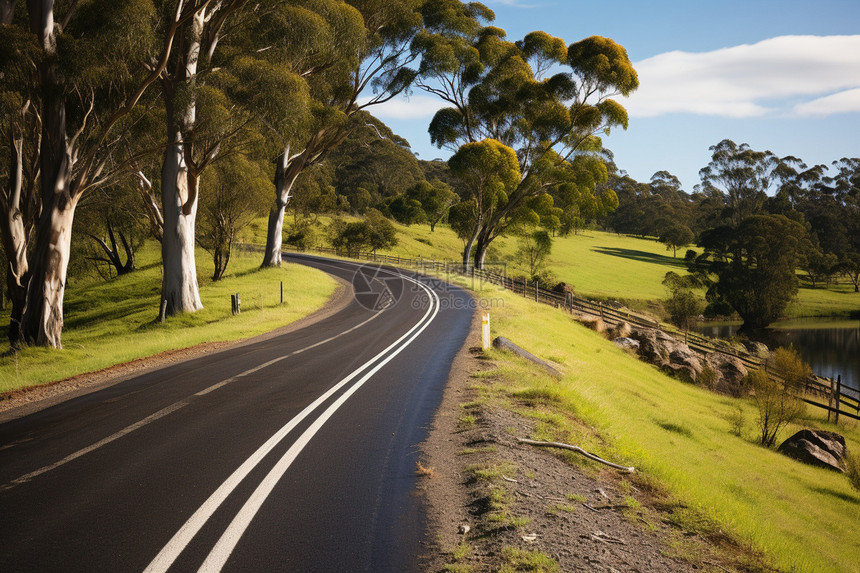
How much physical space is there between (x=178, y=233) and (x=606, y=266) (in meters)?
64.3

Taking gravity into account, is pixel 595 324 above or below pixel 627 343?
above

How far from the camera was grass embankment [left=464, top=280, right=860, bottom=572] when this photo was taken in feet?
22.1

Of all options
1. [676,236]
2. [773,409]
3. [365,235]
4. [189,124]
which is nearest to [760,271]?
[676,236]

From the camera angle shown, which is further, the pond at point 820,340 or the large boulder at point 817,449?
the pond at point 820,340

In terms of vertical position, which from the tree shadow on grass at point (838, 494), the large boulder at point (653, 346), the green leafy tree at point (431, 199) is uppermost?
the green leafy tree at point (431, 199)

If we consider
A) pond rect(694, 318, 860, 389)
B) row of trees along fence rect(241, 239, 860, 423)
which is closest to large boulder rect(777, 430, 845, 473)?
row of trees along fence rect(241, 239, 860, 423)

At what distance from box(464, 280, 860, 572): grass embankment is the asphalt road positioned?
7.36ft

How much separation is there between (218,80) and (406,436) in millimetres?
18487

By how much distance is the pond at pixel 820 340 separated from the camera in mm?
38969

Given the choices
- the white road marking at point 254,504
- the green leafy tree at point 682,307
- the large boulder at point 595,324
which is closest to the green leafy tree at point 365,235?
the green leafy tree at point 682,307

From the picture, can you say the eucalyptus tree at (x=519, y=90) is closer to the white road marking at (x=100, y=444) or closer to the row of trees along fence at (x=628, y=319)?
the row of trees along fence at (x=628, y=319)

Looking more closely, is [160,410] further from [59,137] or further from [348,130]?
[348,130]

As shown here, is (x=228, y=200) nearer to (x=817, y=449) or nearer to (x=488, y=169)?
(x=488, y=169)

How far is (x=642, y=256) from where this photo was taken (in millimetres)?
89438
